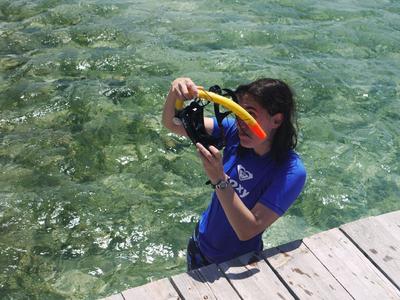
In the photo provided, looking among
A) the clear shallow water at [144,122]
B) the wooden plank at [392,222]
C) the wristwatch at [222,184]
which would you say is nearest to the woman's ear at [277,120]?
the wristwatch at [222,184]

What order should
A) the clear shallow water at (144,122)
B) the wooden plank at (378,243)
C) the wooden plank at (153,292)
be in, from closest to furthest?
1. the wooden plank at (153,292)
2. the wooden plank at (378,243)
3. the clear shallow water at (144,122)

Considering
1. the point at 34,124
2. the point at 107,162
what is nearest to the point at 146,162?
the point at 107,162

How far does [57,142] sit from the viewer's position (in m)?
6.67

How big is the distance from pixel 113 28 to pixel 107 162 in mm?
3713

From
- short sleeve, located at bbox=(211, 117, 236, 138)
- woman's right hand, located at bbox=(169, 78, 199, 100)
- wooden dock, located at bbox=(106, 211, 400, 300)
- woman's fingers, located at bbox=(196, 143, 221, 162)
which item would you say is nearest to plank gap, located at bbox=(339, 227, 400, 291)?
wooden dock, located at bbox=(106, 211, 400, 300)

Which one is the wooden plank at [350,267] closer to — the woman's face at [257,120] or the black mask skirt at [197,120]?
the woman's face at [257,120]

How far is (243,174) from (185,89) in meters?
0.60

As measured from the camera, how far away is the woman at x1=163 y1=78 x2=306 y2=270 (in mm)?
3086

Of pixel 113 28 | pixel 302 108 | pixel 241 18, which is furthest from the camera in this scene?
pixel 241 18

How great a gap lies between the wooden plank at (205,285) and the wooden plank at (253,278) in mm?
48

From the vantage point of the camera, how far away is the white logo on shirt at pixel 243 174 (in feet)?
10.8

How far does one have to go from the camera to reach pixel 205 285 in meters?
3.40

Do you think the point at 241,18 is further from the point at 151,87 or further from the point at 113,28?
the point at 151,87

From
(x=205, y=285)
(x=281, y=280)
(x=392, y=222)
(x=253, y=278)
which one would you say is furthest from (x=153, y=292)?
(x=392, y=222)
